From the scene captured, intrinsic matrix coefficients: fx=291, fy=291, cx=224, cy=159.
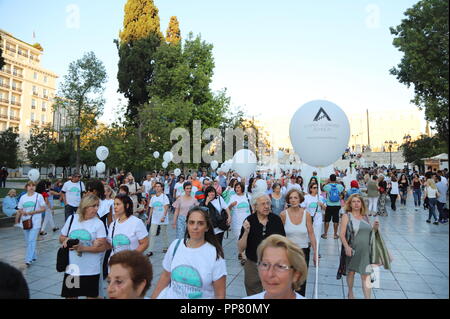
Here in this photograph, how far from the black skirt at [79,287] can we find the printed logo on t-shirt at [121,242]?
40 cm

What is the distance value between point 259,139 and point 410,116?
74.9 m

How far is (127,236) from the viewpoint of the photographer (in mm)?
3443

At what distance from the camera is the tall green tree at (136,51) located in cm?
2859

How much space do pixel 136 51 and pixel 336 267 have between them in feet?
92.3

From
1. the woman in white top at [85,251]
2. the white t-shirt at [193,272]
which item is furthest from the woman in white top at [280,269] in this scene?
the woman in white top at [85,251]

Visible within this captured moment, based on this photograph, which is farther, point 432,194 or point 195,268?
point 432,194

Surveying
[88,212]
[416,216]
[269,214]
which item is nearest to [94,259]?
[88,212]

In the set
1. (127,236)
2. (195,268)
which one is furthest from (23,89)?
(195,268)

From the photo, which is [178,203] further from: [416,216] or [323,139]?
[416,216]

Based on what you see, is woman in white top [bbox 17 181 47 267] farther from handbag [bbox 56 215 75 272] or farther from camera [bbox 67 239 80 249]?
camera [bbox 67 239 80 249]

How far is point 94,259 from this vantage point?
128 inches

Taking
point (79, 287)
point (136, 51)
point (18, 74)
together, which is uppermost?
point (18, 74)

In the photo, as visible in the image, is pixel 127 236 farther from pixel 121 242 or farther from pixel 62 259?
pixel 62 259
